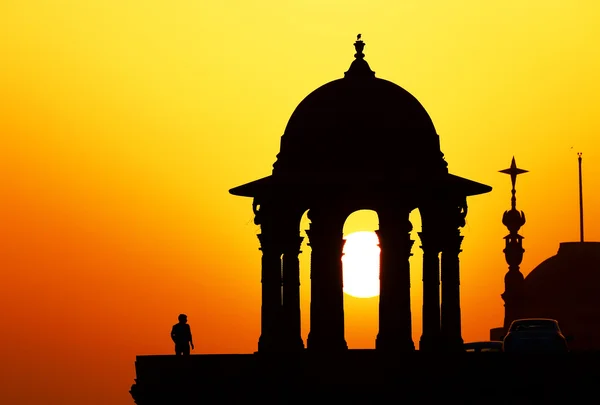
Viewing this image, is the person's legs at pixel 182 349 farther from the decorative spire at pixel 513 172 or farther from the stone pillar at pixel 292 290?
the decorative spire at pixel 513 172

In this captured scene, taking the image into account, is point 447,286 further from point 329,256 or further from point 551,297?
point 551,297

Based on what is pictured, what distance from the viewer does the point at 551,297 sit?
120 meters

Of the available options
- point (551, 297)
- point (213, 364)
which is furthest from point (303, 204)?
point (551, 297)

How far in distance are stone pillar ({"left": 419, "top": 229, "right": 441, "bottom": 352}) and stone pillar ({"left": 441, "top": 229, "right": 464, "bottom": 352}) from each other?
0.52 ft

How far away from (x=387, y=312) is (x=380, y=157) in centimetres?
401

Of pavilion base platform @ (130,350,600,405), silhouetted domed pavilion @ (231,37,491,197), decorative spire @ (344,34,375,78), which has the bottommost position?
pavilion base platform @ (130,350,600,405)

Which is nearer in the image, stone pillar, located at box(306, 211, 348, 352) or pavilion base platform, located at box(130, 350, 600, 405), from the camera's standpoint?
pavilion base platform, located at box(130, 350, 600, 405)

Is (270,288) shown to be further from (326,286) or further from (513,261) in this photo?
(513,261)

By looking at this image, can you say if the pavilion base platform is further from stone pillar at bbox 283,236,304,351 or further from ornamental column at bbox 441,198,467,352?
stone pillar at bbox 283,236,304,351

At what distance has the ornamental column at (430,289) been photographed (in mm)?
50312

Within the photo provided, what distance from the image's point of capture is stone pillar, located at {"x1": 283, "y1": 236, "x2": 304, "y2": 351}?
51438 mm

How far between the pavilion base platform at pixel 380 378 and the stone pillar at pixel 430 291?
333 cm

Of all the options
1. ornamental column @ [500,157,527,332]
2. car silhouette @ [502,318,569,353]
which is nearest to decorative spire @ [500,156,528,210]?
ornamental column @ [500,157,527,332]

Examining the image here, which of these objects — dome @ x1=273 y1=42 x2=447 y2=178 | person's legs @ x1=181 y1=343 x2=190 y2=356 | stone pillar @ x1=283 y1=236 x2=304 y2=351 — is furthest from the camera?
stone pillar @ x1=283 y1=236 x2=304 y2=351
